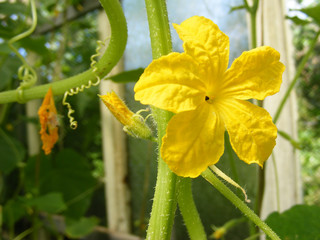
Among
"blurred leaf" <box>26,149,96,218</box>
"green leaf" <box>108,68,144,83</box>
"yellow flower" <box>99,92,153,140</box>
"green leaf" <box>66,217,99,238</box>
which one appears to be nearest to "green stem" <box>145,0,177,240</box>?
"yellow flower" <box>99,92,153,140</box>

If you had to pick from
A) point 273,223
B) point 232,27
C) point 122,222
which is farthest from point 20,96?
point 122,222

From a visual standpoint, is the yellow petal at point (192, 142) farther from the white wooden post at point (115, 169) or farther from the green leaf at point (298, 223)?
the white wooden post at point (115, 169)

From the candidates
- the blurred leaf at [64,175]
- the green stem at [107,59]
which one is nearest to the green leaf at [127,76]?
the green stem at [107,59]

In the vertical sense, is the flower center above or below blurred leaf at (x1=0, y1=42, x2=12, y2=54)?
above

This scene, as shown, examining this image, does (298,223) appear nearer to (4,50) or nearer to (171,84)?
(171,84)

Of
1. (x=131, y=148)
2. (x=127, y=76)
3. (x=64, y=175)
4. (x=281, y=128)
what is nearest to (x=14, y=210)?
(x=64, y=175)

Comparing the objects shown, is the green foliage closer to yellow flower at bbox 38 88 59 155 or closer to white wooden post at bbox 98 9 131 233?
white wooden post at bbox 98 9 131 233
